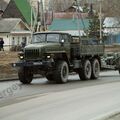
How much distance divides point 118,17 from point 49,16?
30017 millimetres

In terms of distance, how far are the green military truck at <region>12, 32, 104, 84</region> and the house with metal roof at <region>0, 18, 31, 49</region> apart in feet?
177

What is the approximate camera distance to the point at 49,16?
118812 millimetres

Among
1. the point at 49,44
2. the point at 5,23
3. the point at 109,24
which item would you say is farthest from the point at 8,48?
the point at 49,44

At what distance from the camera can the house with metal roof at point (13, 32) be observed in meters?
81.9

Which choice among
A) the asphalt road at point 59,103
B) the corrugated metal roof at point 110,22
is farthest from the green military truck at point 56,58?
the corrugated metal roof at point 110,22

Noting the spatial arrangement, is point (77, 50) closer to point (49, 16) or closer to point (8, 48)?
point (8, 48)

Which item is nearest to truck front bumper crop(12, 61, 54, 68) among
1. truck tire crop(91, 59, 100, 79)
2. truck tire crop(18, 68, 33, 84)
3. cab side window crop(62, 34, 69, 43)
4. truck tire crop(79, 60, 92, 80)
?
truck tire crop(18, 68, 33, 84)

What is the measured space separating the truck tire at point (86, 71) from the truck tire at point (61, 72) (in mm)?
2293

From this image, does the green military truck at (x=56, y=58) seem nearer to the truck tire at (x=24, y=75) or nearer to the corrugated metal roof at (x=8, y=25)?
the truck tire at (x=24, y=75)

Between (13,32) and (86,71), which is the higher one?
(13,32)

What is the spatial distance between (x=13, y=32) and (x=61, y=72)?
59.4 metres

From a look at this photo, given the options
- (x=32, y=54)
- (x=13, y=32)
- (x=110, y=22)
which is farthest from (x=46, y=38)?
(x=110, y=22)

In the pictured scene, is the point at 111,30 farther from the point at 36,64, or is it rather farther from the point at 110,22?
the point at 36,64

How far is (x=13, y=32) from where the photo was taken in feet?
272
